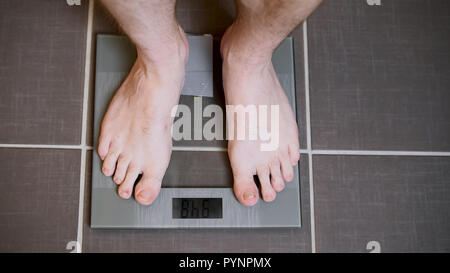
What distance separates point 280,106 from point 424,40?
0.48 m

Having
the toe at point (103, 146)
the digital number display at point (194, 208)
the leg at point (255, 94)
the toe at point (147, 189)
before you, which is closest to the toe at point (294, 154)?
the leg at point (255, 94)

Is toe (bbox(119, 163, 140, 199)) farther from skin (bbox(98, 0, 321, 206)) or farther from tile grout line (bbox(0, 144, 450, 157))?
tile grout line (bbox(0, 144, 450, 157))

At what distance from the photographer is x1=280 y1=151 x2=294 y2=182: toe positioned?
39.8 inches

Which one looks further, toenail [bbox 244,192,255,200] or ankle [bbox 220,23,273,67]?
toenail [bbox 244,192,255,200]

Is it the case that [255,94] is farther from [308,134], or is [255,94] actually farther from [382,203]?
[382,203]

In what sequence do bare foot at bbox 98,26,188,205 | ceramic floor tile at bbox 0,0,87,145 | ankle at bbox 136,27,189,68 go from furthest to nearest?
ceramic floor tile at bbox 0,0,87,145, bare foot at bbox 98,26,188,205, ankle at bbox 136,27,189,68

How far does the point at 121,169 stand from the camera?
98 centimetres

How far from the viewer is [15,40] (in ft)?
3.49

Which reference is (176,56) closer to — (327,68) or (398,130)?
(327,68)

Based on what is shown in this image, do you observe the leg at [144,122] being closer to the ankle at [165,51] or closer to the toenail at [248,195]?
the ankle at [165,51]

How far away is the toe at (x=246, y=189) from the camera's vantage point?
98cm

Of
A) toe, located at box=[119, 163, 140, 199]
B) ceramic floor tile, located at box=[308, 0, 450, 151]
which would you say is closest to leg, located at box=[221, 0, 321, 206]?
ceramic floor tile, located at box=[308, 0, 450, 151]

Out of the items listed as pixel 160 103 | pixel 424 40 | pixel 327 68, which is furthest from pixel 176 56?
pixel 424 40

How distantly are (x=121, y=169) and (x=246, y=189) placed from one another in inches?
11.8
